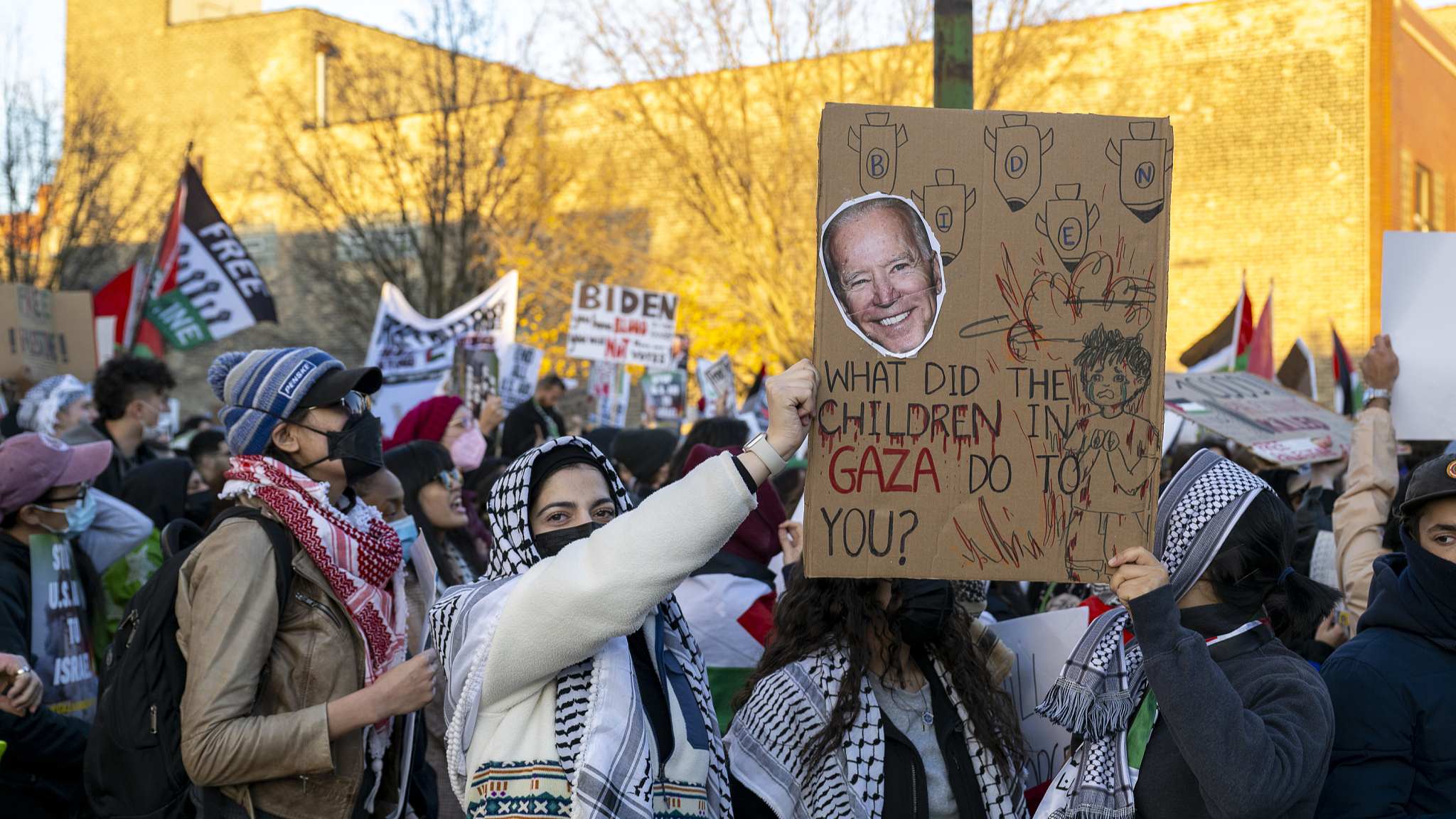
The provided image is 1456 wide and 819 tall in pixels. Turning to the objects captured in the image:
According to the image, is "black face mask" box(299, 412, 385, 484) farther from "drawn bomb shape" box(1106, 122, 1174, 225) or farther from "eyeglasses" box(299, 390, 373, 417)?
"drawn bomb shape" box(1106, 122, 1174, 225)

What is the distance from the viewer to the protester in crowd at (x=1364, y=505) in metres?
3.73

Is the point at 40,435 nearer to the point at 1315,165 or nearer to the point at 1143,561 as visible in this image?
the point at 1143,561

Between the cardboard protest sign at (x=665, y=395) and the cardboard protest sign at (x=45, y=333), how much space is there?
329 inches

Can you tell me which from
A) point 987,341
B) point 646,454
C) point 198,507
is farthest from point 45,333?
point 987,341

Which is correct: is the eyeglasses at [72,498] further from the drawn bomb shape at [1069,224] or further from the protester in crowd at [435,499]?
the drawn bomb shape at [1069,224]

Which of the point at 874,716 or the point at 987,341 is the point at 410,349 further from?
the point at 987,341

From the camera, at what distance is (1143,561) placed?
231cm

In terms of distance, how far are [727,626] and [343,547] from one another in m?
1.35

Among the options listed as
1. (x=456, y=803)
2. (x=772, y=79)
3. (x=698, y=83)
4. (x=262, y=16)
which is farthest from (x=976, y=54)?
(x=262, y=16)

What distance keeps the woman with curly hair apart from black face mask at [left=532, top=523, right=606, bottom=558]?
0.58m

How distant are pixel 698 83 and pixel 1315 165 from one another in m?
11.0

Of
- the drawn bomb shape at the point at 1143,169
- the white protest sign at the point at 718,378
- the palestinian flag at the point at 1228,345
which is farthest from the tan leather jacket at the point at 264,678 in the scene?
the white protest sign at the point at 718,378

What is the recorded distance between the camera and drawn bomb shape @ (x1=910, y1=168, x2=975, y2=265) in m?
2.34

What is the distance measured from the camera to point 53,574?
411 cm
